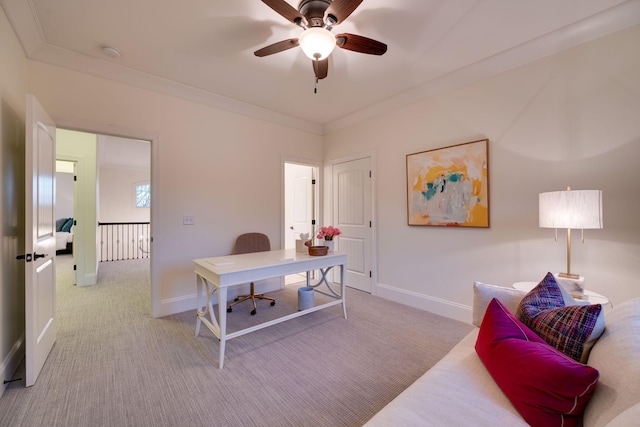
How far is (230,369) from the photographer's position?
204 centimetres

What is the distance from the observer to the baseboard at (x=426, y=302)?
2.88 m

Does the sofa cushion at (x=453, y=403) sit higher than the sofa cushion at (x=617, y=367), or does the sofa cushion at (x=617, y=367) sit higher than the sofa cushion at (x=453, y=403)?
the sofa cushion at (x=617, y=367)

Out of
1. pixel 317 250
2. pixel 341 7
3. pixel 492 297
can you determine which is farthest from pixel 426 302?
pixel 341 7

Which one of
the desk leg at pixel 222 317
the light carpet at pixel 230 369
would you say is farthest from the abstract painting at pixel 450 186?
the desk leg at pixel 222 317

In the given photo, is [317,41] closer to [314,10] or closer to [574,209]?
[314,10]

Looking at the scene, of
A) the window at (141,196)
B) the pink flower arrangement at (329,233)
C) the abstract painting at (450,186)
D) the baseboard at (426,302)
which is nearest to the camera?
the abstract painting at (450,186)

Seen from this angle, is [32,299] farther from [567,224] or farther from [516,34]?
[516,34]

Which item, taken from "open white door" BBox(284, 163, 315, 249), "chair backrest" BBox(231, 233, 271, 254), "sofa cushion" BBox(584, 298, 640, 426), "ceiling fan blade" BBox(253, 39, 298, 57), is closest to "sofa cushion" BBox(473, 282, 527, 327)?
"sofa cushion" BBox(584, 298, 640, 426)

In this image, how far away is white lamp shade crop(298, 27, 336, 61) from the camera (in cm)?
178

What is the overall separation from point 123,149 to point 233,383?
20.2ft

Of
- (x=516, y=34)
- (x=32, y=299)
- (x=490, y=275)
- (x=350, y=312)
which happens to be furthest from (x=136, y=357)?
(x=516, y=34)

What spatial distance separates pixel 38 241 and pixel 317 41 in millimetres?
2461

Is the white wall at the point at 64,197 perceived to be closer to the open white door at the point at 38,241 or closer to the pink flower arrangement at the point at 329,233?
the open white door at the point at 38,241

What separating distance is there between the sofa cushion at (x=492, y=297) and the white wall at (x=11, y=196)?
3066 mm
